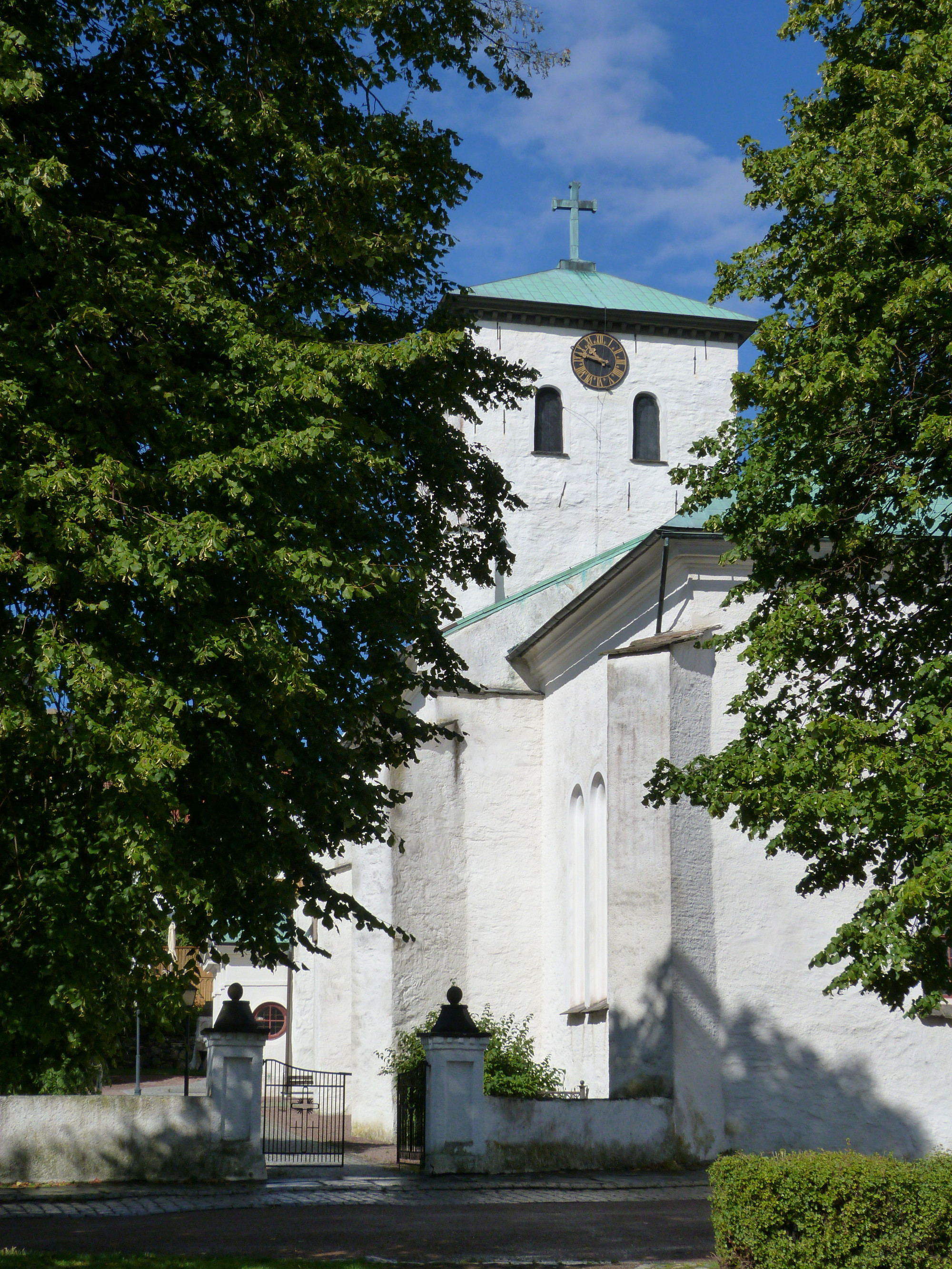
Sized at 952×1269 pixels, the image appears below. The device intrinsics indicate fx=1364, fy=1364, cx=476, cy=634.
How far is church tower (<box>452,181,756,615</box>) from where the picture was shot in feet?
87.6

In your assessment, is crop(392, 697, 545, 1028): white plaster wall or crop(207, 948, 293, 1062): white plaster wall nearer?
crop(392, 697, 545, 1028): white plaster wall

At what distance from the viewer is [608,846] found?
17516mm

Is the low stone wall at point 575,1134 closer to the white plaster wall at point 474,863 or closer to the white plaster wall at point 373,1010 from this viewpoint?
the white plaster wall at point 373,1010

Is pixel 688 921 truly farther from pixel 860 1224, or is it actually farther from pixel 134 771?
pixel 134 771

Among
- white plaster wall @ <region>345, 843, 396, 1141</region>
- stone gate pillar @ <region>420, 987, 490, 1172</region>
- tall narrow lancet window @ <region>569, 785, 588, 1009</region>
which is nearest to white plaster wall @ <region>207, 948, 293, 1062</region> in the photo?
white plaster wall @ <region>345, 843, 396, 1141</region>

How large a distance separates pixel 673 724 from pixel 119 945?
9.94m

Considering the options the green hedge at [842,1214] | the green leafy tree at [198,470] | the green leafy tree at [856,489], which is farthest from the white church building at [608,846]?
the green hedge at [842,1214]

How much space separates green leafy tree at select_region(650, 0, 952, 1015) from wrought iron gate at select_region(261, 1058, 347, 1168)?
25.7ft

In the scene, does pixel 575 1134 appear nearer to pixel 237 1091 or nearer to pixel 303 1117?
pixel 237 1091

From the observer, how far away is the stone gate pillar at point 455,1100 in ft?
49.7

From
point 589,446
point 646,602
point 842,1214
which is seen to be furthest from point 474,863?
point 842,1214

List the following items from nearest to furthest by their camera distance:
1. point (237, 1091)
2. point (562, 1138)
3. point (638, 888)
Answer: point (237, 1091)
point (562, 1138)
point (638, 888)

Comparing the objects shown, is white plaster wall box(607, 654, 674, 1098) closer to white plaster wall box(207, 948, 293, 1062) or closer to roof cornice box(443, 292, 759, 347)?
roof cornice box(443, 292, 759, 347)

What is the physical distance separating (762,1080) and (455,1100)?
3.82 metres
